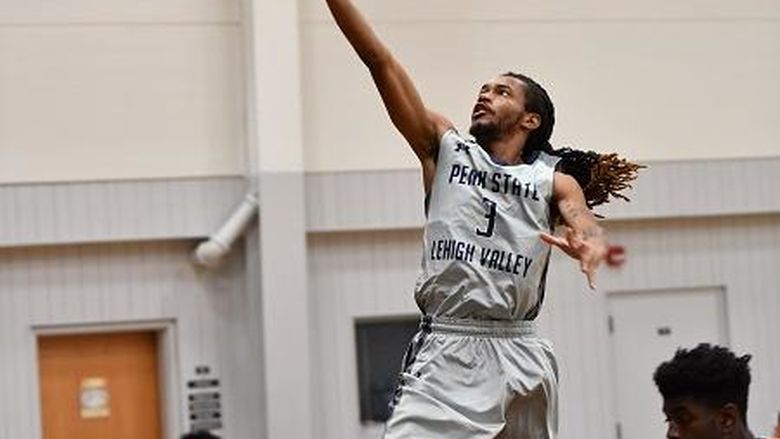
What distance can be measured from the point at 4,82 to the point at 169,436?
2957 mm

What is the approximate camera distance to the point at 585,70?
1292 cm

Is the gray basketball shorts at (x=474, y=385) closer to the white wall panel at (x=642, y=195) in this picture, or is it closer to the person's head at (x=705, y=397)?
the person's head at (x=705, y=397)

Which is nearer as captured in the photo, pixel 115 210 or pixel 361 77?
pixel 115 210

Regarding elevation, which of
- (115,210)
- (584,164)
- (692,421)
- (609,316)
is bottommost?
(692,421)

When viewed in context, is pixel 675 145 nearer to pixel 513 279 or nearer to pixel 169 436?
pixel 169 436

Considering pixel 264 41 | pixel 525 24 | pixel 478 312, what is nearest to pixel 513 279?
pixel 478 312

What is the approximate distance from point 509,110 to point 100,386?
7386 millimetres

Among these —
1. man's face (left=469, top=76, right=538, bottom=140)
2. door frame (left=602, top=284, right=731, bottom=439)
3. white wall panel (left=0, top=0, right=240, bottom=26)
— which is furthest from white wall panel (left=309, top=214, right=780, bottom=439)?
man's face (left=469, top=76, right=538, bottom=140)

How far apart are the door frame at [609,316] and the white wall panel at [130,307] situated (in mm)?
2926

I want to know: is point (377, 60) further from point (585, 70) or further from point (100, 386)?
point (585, 70)

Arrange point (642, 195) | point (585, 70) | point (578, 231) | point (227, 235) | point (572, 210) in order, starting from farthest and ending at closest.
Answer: point (642, 195)
point (585, 70)
point (227, 235)
point (572, 210)
point (578, 231)

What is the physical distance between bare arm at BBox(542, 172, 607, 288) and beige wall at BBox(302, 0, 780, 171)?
22.9 feet

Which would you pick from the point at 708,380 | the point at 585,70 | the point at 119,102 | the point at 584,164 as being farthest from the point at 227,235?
the point at 708,380

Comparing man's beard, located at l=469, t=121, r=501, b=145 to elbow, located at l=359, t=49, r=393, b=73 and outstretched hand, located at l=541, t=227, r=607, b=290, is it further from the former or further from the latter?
outstretched hand, located at l=541, t=227, r=607, b=290
